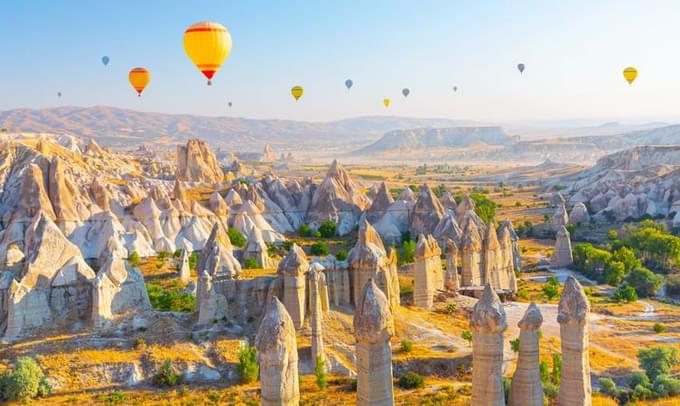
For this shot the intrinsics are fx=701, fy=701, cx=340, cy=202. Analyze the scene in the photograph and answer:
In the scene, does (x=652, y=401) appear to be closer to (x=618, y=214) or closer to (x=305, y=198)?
(x=305, y=198)

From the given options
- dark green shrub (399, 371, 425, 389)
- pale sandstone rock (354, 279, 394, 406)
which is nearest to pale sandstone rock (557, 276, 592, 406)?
pale sandstone rock (354, 279, 394, 406)

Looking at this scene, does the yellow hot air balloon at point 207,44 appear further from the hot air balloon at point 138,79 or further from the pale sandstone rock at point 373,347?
the pale sandstone rock at point 373,347

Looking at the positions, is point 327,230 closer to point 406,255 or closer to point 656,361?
point 406,255

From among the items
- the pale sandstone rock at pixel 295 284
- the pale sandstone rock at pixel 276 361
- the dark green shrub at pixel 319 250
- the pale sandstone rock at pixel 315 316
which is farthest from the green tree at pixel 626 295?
the pale sandstone rock at pixel 276 361

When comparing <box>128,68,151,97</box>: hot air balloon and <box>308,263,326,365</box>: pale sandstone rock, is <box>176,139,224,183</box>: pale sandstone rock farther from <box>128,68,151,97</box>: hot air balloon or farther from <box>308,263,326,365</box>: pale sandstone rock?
<box>308,263,326,365</box>: pale sandstone rock

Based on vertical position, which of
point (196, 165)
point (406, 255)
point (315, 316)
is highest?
point (196, 165)

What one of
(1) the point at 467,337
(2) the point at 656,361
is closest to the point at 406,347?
(1) the point at 467,337

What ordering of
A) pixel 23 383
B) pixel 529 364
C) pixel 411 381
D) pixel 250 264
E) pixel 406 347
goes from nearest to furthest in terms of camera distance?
pixel 529 364 < pixel 23 383 < pixel 411 381 < pixel 406 347 < pixel 250 264
